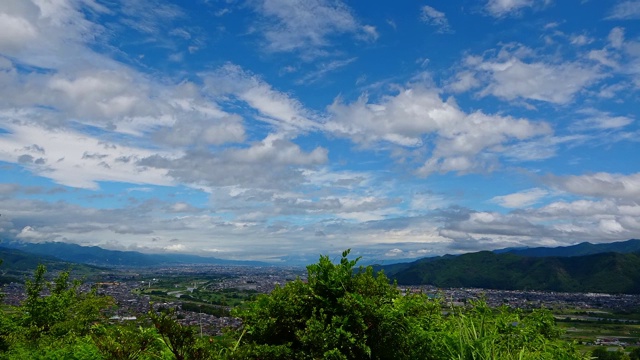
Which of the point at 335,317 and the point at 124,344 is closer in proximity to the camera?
the point at 124,344

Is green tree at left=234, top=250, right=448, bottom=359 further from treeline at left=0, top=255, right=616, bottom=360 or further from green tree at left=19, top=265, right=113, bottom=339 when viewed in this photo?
green tree at left=19, top=265, right=113, bottom=339

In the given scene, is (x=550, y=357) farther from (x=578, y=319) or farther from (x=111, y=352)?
(x=578, y=319)

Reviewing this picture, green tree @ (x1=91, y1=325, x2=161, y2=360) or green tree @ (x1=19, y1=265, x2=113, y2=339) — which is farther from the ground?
green tree @ (x1=91, y1=325, x2=161, y2=360)

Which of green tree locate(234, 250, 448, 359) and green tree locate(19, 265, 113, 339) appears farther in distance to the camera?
green tree locate(19, 265, 113, 339)

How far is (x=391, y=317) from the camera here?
12953 mm

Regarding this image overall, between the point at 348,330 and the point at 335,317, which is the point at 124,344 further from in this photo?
the point at 348,330

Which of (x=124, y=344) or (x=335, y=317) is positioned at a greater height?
(x=335, y=317)

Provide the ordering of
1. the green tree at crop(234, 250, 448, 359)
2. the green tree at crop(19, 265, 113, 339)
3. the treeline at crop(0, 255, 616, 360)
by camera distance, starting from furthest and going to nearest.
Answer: the green tree at crop(19, 265, 113, 339) → the green tree at crop(234, 250, 448, 359) → the treeline at crop(0, 255, 616, 360)

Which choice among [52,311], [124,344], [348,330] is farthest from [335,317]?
[52,311]

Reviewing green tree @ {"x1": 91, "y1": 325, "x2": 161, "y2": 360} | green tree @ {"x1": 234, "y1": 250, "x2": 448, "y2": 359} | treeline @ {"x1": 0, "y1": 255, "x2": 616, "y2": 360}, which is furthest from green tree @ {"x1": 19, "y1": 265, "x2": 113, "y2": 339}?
green tree @ {"x1": 91, "y1": 325, "x2": 161, "y2": 360}

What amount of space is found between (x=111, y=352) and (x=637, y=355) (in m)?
103

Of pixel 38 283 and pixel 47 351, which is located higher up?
pixel 38 283

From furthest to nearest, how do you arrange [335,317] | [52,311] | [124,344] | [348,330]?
[52,311] < [348,330] < [335,317] < [124,344]

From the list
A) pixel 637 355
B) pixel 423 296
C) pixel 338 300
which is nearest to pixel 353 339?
pixel 338 300
